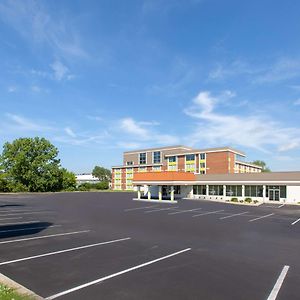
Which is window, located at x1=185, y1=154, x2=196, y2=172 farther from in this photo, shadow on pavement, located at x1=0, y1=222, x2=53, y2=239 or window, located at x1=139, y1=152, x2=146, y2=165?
shadow on pavement, located at x1=0, y1=222, x2=53, y2=239

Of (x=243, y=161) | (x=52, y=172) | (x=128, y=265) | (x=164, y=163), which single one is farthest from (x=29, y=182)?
(x=128, y=265)

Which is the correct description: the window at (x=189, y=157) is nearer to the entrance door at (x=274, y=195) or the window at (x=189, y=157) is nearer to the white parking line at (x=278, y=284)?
the entrance door at (x=274, y=195)

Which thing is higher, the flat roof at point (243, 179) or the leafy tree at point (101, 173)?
the leafy tree at point (101, 173)

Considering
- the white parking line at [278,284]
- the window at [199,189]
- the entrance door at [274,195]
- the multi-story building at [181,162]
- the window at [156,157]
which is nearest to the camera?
the white parking line at [278,284]

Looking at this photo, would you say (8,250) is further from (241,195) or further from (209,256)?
(241,195)

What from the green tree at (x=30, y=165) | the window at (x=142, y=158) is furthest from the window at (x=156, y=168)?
the green tree at (x=30, y=165)

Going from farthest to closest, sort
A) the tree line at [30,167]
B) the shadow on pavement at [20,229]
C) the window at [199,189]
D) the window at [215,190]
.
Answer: the tree line at [30,167] → the window at [199,189] → the window at [215,190] → the shadow on pavement at [20,229]

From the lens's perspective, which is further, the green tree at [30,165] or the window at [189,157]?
the window at [189,157]

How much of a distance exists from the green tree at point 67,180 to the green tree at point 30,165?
10.4ft

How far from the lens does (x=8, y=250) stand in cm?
1087

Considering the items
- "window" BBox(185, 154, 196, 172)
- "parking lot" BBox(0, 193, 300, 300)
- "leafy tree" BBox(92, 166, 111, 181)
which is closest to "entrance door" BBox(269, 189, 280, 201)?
"parking lot" BBox(0, 193, 300, 300)

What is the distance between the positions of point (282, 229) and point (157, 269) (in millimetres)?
11718

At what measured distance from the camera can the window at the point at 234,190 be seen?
46.5m

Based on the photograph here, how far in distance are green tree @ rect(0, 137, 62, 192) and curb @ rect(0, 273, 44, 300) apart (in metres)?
64.4
